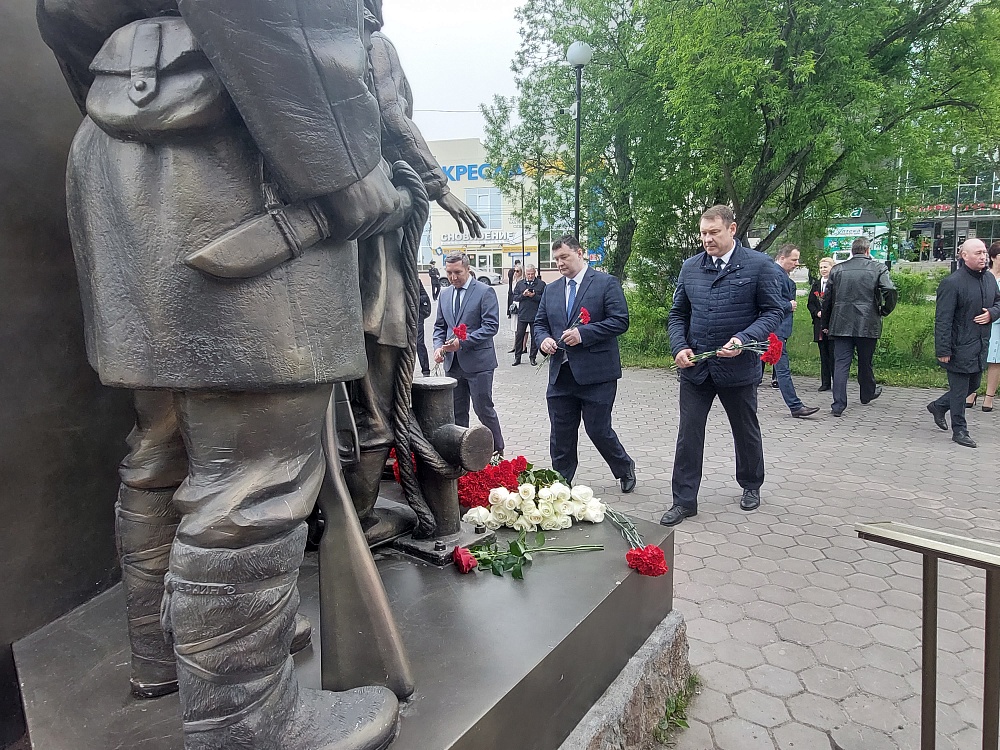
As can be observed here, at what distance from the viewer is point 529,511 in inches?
112

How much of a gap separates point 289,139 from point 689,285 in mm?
3565

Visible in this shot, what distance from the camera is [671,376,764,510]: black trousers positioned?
175 inches

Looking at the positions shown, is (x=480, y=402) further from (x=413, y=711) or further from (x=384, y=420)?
(x=413, y=711)

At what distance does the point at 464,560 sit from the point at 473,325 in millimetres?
3852

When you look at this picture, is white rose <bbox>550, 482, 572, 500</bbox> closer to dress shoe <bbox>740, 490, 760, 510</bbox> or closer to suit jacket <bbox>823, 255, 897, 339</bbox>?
dress shoe <bbox>740, 490, 760, 510</bbox>

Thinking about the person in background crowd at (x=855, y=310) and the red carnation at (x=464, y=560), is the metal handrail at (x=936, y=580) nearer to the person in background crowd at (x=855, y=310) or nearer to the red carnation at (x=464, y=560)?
the red carnation at (x=464, y=560)

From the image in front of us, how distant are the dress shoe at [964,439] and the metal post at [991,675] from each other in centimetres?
565

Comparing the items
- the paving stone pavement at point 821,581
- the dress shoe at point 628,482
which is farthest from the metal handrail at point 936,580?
the dress shoe at point 628,482

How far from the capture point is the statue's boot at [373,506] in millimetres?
2463

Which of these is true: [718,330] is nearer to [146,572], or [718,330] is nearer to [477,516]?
[477,516]

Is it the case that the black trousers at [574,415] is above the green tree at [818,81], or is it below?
below

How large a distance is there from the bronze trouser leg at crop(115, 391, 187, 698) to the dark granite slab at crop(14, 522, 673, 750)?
0.42 ft

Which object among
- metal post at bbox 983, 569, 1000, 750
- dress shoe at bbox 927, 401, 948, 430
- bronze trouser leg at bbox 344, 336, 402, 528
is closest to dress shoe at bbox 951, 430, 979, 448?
dress shoe at bbox 927, 401, 948, 430

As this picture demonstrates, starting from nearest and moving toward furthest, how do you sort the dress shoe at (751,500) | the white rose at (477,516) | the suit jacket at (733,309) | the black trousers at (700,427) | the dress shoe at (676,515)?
the white rose at (477,516), the suit jacket at (733,309), the black trousers at (700,427), the dress shoe at (676,515), the dress shoe at (751,500)
